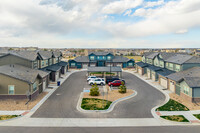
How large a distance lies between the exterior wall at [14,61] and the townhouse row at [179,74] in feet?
96.4

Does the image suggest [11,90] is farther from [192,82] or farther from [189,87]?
[192,82]

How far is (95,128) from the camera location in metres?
13.7

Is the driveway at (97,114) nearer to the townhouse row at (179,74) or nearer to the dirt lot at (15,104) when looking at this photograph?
the dirt lot at (15,104)

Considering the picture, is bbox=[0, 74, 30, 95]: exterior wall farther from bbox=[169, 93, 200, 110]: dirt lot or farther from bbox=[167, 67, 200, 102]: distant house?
bbox=[167, 67, 200, 102]: distant house

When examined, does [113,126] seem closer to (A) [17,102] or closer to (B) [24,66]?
(A) [17,102]

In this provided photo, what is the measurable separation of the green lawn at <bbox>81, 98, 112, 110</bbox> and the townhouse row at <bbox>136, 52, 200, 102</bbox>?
1318 cm

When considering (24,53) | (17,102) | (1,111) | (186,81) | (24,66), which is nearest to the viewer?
(1,111)

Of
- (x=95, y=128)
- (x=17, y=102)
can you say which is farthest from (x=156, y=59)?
(x=17, y=102)

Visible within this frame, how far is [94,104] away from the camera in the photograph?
65.7 feet

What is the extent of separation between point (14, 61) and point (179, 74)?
113ft

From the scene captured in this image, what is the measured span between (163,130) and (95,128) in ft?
22.3

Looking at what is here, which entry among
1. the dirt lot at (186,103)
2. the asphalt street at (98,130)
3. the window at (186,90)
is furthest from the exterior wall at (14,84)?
the window at (186,90)

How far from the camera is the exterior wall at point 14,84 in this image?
21.5 m

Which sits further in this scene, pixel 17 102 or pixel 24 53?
pixel 24 53
